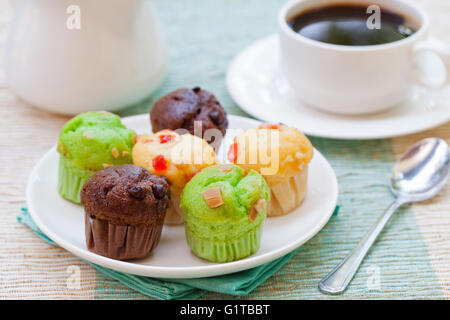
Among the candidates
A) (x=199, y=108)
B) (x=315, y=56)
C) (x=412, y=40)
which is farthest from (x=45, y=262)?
(x=412, y=40)

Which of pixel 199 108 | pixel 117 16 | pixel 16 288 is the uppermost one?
pixel 117 16

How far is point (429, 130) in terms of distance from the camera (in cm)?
191

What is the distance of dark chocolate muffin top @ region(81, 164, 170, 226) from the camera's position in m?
1.28

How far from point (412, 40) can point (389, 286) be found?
0.84 metres

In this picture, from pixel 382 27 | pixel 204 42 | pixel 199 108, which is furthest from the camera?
pixel 204 42

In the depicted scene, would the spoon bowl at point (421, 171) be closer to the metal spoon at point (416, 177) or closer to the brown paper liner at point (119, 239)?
the metal spoon at point (416, 177)

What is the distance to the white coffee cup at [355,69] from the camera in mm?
1781

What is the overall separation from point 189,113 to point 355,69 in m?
0.56

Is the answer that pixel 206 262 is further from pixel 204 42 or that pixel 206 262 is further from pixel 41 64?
pixel 204 42

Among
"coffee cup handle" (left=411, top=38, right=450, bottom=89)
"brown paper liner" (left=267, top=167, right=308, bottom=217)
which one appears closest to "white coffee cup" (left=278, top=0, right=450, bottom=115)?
"coffee cup handle" (left=411, top=38, right=450, bottom=89)

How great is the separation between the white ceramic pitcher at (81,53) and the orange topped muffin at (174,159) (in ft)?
1.56

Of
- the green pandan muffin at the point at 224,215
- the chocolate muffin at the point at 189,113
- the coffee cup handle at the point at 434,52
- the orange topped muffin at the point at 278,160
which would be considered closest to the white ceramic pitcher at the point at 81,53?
the chocolate muffin at the point at 189,113

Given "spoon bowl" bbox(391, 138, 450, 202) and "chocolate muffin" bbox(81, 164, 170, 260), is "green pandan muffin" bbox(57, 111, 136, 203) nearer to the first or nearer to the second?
"chocolate muffin" bbox(81, 164, 170, 260)

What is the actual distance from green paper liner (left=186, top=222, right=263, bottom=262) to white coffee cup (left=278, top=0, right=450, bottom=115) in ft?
2.28
